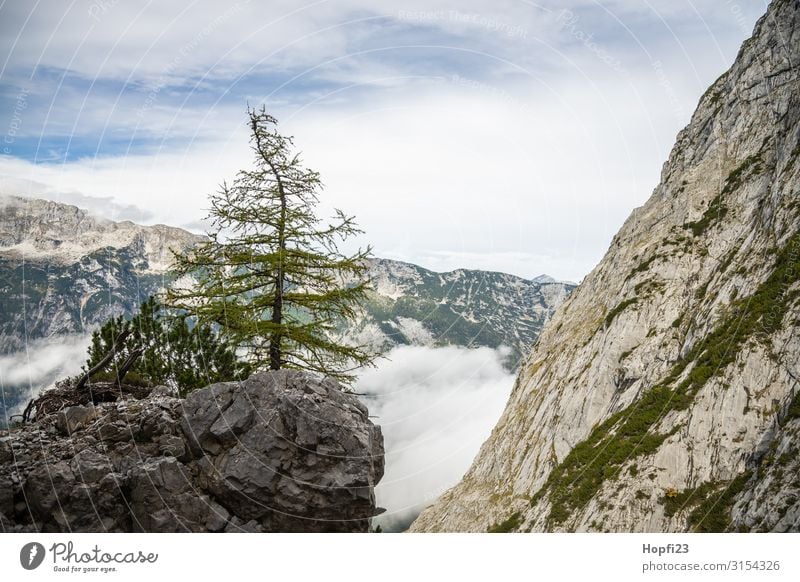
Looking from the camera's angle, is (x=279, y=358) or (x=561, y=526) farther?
(x=561, y=526)

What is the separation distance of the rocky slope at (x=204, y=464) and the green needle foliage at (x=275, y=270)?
2.88m

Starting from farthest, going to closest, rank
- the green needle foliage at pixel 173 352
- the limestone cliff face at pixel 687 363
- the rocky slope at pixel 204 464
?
1. the limestone cliff face at pixel 687 363
2. the green needle foliage at pixel 173 352
3. the rocky slope at pixel 204 464

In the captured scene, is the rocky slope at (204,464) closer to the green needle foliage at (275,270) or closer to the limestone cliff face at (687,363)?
the green needle foliage at (275,270)

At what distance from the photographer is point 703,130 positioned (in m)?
85.3

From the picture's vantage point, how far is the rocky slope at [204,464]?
33.9 feet

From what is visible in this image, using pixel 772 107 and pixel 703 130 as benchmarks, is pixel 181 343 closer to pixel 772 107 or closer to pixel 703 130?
pixel 772 107

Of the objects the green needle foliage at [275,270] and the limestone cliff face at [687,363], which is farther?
the limestone cliff face at [687,363]

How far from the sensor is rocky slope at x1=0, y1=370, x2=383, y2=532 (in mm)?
10328

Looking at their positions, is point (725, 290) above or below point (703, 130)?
below

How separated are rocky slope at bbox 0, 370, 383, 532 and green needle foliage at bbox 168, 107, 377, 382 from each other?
288 centimetres

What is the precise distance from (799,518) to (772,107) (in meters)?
74.9

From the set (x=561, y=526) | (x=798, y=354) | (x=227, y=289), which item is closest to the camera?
(x=227, y=289)

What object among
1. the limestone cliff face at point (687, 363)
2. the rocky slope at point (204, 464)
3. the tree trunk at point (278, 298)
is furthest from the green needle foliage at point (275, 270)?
the limestone cliff face at point (687, 363)
